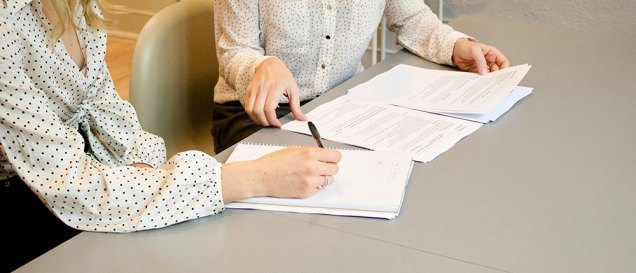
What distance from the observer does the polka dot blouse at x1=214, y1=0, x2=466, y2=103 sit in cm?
159

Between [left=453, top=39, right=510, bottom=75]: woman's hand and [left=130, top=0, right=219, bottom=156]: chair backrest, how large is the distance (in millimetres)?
572

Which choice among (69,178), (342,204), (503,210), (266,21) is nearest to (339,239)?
(342,204)

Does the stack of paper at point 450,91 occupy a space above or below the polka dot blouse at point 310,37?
below

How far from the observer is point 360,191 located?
1.09 m

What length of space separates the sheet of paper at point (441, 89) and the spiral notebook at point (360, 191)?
0.84 ft

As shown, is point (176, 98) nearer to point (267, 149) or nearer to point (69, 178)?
point (267, 149)

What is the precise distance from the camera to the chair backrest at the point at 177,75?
61.7 inches

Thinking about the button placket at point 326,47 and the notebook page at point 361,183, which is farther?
the button placket at point 326,47

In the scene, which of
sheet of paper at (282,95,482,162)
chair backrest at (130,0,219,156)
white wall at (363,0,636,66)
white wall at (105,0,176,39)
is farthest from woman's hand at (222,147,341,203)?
white wall at (105,0,176,39)

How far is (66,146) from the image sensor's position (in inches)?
41.9

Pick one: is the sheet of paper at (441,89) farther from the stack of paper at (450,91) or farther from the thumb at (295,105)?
the thumb at (295,105)

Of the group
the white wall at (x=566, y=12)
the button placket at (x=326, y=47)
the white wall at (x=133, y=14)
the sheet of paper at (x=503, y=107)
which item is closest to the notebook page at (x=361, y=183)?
the sheet of paper at (x=503, y=107)

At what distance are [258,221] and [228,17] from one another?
26.8 inches

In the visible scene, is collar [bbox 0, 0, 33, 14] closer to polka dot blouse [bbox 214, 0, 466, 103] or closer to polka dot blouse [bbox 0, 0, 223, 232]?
polka dot blouse [bbox 0, 0, 223, 232]
